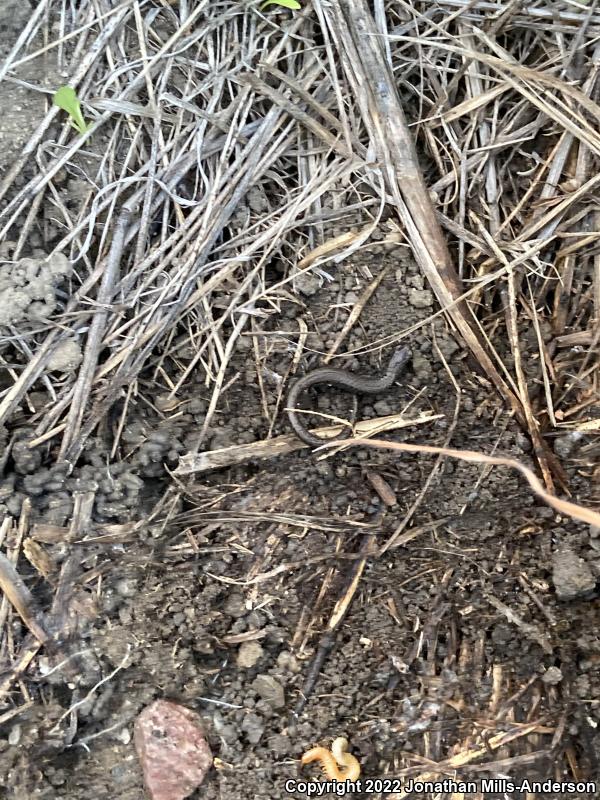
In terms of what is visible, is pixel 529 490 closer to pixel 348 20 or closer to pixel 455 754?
pixel 455 754

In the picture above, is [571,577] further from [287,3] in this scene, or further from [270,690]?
[287,3]

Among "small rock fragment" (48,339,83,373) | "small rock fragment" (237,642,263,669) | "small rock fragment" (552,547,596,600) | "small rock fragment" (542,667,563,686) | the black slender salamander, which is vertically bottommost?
"small rock fragment" (542,667,563,686)

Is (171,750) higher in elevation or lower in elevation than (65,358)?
lower

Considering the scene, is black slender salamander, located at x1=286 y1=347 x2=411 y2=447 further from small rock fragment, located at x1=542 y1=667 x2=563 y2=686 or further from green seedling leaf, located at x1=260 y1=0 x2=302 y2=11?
green seedling leaf, located at x1=260 y1=0 x2=302 y2=11

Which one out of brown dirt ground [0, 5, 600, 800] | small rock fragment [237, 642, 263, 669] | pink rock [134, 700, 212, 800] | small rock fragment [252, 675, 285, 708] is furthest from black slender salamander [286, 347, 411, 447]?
pink rock [134, 700, 212, 800]

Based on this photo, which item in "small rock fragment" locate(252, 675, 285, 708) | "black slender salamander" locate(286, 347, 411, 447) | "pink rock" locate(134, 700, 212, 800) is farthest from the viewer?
"black slender salamander" locate(286, 347, 411, 447)

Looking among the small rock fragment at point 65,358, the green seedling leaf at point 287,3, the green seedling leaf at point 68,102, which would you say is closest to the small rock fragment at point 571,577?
the small rock fragment at point 65,358

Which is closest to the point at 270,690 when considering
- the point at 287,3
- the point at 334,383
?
the point at 334,383
